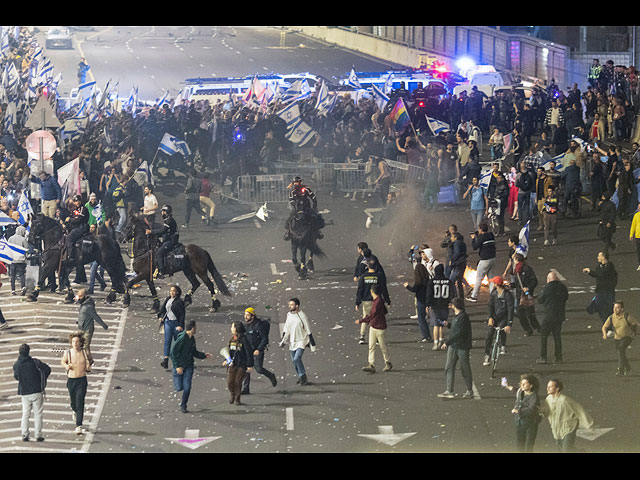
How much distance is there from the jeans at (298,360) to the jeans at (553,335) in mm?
3939

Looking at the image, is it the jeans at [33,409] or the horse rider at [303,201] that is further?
the horse rider at [303,201]

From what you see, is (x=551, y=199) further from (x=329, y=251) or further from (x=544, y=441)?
(x=544, y=441)

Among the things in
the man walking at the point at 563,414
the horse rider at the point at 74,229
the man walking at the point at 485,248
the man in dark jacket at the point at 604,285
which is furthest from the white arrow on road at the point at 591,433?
the horse rider at the point at 74,229

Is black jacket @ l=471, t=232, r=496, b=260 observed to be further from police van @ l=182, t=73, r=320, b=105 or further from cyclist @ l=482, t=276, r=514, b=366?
police van @ l=182, t=73, r=320, b=105

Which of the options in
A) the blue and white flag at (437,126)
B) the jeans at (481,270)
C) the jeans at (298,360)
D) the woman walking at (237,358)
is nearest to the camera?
the woman walking at (237,358)

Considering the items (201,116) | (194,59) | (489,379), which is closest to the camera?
(489,379)

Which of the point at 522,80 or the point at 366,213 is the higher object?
the point at 522,80

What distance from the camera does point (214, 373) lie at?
77.6ft

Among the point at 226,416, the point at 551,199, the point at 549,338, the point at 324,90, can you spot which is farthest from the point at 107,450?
the point at 324,90

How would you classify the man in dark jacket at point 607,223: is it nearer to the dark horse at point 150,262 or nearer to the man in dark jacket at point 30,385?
the dark horse at point 150,262

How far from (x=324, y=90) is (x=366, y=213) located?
7348mm

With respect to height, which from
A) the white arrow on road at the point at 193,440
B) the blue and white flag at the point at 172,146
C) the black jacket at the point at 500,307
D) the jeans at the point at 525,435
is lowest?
the white arrow on road at the point at 193,440

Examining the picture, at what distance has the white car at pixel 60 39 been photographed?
43.4 meters

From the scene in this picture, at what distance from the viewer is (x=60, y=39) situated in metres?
44.4
